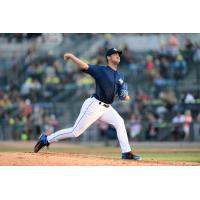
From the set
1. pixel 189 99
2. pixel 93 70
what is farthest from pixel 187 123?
pixel 93 70

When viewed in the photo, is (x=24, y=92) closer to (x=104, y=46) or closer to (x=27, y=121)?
(x=27, y=121)

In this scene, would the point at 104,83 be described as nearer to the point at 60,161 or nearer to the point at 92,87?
the point at 60,161

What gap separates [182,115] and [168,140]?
76 centimetres

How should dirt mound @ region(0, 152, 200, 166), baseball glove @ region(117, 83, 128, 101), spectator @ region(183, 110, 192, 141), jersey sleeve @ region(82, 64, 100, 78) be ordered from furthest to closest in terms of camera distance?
spectator @ region(183, 110, 192, 141), baseball glove @ region(117, 83, 128, 101), jersey sleeve @ region(82, 64, 100, 78), dirt mound @ region(0, 152, 200, 166)

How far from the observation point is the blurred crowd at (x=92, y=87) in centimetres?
1267

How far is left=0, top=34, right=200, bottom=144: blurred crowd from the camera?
12672 mm

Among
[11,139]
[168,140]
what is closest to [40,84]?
[11,139]

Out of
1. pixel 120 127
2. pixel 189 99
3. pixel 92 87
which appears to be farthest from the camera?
pixel 92 87

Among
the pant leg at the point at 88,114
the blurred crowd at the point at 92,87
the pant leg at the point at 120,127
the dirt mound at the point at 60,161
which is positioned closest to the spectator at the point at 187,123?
the blurred crowd at the point at 92,87

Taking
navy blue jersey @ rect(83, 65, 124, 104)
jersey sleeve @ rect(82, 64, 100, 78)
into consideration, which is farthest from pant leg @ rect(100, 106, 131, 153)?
jersey sleeve @ rect(82, 64, 100, 78)

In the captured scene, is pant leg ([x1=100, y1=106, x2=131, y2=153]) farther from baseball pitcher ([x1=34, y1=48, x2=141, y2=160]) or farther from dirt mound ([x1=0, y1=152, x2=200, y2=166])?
dirt mound ([x1=0, y1=152, x2=200, y2=166])

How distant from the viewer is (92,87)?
13.2 meters

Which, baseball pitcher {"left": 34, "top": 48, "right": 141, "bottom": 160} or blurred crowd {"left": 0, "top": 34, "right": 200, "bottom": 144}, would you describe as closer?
baseball pitcher {"left": 34, "top": 48, "right": 141, "bottom": 160}

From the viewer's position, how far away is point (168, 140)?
1220 centimetres
